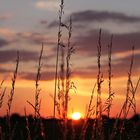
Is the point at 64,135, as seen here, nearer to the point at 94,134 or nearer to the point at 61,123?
the point at 61,123

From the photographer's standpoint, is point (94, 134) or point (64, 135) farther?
point (94, 134)

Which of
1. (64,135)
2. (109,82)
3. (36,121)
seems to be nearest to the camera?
(64,135)

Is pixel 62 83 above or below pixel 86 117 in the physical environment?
above

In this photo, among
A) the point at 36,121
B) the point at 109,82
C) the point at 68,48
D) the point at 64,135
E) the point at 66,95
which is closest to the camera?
the point at 64,135

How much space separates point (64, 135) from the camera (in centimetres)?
358

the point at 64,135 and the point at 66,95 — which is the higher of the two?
the point at 66,95

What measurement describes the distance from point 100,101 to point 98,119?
298 mm

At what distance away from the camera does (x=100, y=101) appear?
14.5 feet

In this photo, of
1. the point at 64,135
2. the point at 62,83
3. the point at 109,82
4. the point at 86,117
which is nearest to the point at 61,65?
the point at 62,83

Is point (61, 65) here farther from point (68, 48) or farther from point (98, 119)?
point (98, 119)

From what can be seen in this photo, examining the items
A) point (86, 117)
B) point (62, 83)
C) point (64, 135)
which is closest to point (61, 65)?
point (62, 83)

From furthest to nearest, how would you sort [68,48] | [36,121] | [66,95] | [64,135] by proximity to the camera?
[36,121], [68,48], [66,95], [64,135]

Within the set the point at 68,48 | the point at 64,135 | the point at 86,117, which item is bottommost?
the point at 64,135

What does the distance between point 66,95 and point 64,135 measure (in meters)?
0.49
